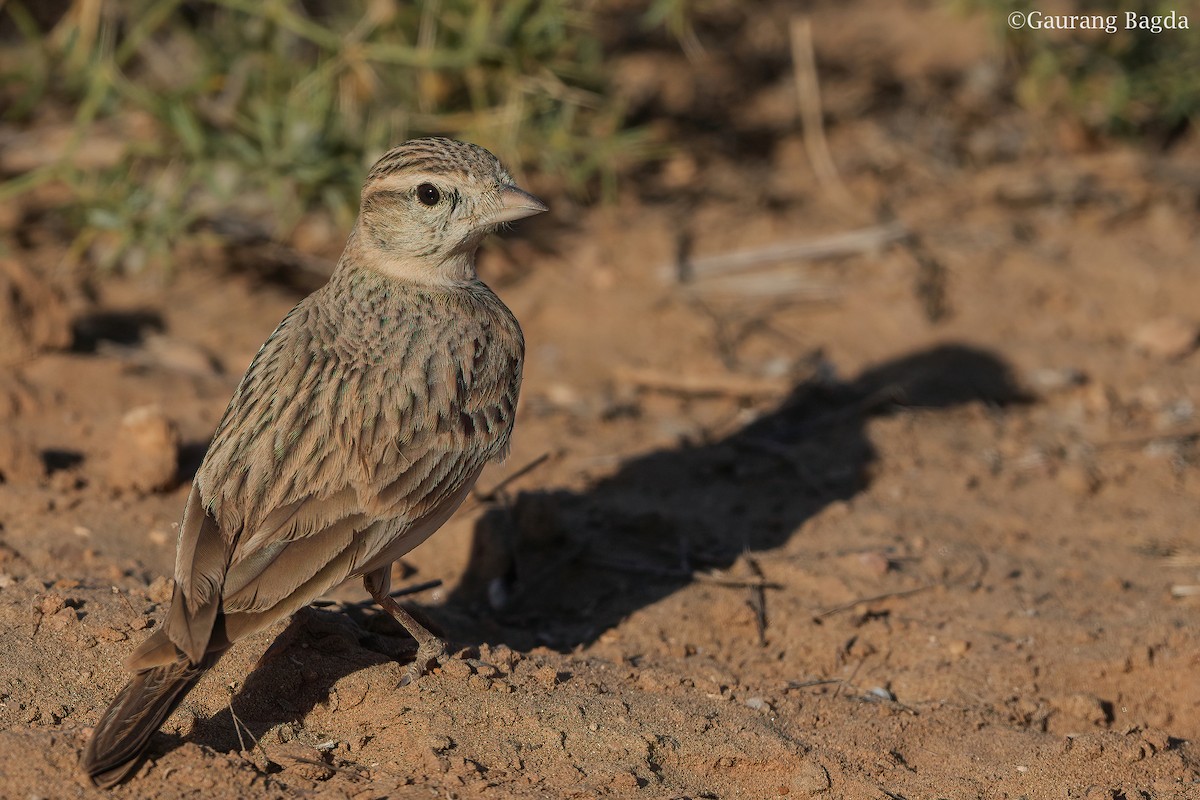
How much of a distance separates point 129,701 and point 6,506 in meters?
1.89

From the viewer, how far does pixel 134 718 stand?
342 cm

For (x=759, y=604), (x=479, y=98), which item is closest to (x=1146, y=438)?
(x=759, y=604)

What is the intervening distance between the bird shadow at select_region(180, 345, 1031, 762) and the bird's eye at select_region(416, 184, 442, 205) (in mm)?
1457

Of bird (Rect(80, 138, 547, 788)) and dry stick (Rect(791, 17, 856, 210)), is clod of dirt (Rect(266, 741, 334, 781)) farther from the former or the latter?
dry stick (Rect(791, 17, 856, 210))

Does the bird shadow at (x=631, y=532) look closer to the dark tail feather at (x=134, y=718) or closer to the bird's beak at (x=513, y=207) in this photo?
the dark tail feather at (x=134, y=718)

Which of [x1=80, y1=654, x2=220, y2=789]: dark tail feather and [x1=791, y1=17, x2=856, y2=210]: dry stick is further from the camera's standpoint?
[x1=791, y1=17, x2=856, y2=210]: dry stick

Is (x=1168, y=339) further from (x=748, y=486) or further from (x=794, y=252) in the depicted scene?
(x=748, y=486)

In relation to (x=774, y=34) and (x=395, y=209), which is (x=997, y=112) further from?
(x=395, y=209)

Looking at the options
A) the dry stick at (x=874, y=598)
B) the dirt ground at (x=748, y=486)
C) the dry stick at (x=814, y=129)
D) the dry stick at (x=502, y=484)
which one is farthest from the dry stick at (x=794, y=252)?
the dry stick at (x=874, y=598)

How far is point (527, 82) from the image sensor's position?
714cm

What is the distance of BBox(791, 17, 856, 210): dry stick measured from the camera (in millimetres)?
8695

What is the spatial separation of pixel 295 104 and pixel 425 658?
3.72 meters

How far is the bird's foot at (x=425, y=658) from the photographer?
13.4 ft

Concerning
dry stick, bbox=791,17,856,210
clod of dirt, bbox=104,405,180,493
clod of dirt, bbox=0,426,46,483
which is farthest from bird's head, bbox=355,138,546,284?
dry stick, bbox=791,17,856,210
